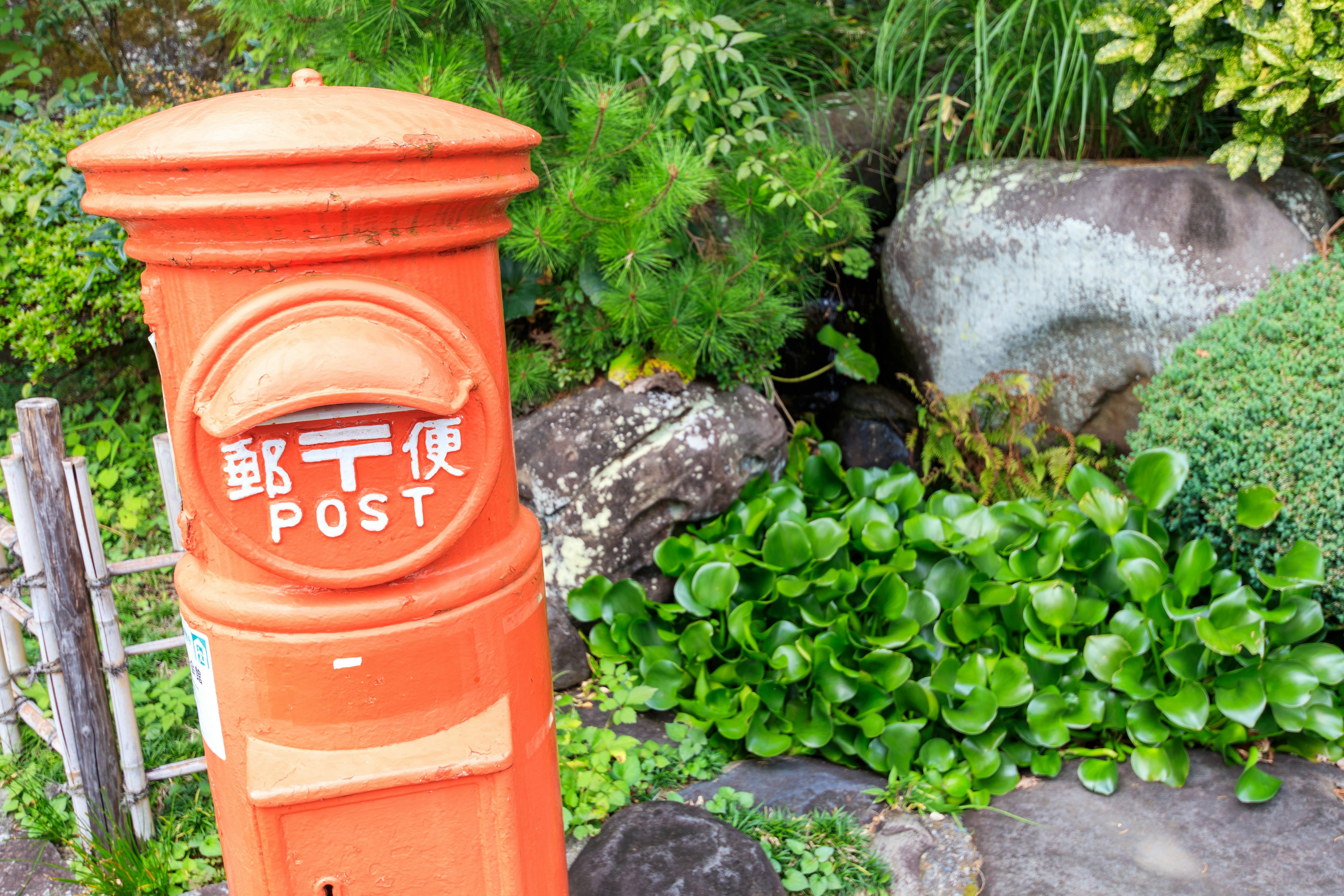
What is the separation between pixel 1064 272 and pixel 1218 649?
158 cm

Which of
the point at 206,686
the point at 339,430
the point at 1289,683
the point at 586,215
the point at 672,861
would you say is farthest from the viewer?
the point at 586,215

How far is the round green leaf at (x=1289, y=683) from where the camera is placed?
2.62 m

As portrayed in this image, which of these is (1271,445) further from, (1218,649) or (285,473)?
(285,473)

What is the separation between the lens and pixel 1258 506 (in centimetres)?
281

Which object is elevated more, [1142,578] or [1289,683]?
[1142,578]

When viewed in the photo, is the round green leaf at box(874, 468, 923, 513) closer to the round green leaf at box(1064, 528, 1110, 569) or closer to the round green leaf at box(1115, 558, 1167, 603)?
the round green leaf at box(1064, 528, 1110, 569)

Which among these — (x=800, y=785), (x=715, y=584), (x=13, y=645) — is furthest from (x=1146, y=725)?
(x=13, y=645)

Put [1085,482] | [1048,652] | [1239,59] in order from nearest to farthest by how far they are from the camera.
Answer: [1048,652]
[1085,482]
[1239,59]

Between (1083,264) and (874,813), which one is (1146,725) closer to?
(874,813)

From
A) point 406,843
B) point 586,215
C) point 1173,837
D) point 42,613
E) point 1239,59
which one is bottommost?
point 1173,837

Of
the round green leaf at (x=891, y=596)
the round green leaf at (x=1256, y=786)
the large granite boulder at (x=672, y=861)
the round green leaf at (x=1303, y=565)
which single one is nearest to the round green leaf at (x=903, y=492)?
the round green leaf at (x=891, y=596)

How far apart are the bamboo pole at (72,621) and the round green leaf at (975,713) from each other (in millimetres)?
2179

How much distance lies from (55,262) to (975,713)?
331cm

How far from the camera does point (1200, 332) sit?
3.23 metres
